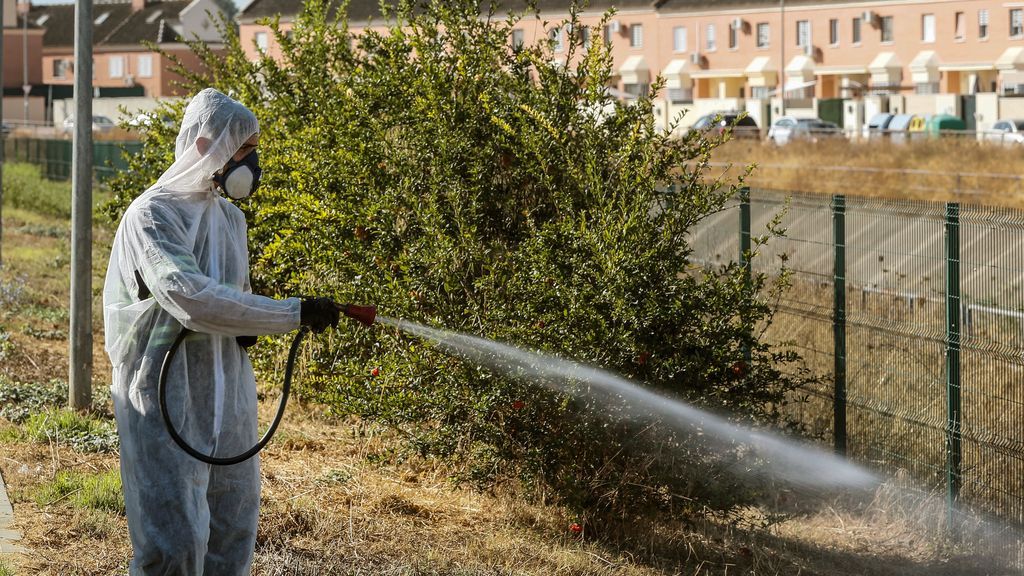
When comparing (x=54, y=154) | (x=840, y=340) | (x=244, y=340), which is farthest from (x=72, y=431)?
(x=54, y=154)

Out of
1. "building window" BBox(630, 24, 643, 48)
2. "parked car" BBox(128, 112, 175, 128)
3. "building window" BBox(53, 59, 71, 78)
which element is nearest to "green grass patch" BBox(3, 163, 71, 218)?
"parked car" BBox(128, 112, 175, 128)

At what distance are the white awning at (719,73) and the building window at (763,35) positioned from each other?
6.18ft

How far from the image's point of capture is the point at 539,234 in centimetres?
597

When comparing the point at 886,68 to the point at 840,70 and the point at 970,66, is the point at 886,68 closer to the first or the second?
the point at 840,70

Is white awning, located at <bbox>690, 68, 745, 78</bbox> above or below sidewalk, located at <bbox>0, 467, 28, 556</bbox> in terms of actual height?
above

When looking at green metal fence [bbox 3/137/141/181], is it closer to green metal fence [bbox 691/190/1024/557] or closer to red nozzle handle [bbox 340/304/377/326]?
green metal fence [bbox 691/190/1024/557]

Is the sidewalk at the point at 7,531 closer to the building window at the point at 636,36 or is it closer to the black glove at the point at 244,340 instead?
the black glove at the point at 244,340

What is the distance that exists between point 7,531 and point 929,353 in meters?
4.94

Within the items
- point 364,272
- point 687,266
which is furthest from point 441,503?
point 687,266

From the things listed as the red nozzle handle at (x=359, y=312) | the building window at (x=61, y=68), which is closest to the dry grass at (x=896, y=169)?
the red nozzle handle at (x=359, y=312)

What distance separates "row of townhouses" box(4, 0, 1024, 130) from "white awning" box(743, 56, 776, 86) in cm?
5

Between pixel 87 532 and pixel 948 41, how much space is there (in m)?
59.5

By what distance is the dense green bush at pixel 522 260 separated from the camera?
5.93 meters

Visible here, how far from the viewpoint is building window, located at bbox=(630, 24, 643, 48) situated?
71.8 meters
